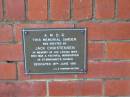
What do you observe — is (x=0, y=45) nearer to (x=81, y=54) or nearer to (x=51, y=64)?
(x=51, y=64)

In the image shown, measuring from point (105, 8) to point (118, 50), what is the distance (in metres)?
0.22

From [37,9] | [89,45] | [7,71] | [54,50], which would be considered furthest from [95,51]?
[7,71]

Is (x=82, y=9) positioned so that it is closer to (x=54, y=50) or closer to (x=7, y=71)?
(x=54, y=50)

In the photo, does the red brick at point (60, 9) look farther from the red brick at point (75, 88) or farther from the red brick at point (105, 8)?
the red brick at point (75, 88)

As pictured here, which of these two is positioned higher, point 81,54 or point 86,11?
point 86,11

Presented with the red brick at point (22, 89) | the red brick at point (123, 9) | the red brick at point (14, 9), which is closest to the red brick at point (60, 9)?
the red brick at point (14, 9)

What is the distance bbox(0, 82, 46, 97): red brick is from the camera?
→ 4.92ft

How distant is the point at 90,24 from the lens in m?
1.44

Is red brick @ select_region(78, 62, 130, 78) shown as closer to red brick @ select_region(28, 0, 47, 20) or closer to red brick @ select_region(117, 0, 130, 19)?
red brick @ select_region(117, 0, 130, 19)

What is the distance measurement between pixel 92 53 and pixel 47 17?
0.29 m

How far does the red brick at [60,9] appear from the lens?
141 centimetres

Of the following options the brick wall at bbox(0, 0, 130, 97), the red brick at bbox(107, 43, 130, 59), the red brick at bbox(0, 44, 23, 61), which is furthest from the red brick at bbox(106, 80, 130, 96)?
the red brick at bbox(0, 44, 23, 61)

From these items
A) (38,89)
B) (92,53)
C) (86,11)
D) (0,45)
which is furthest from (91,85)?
(0,45)

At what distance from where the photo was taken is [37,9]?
1.42m
